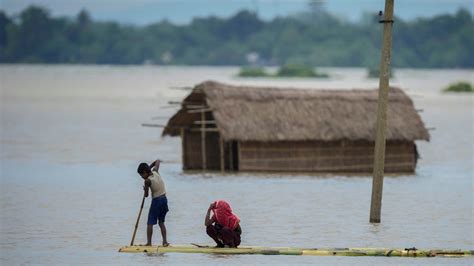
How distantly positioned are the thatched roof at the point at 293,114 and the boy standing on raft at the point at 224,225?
10.7 meters

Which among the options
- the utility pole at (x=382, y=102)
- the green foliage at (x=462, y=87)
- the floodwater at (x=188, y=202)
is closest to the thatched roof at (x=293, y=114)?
the floodwater at (x=188, y=202)

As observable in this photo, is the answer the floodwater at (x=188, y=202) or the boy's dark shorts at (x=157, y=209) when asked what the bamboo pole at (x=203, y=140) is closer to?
the floodwater at (x=188, y=202)

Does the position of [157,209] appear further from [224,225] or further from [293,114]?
[293,114]

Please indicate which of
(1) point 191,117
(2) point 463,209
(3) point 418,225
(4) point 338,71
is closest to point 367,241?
(3) point 418,225

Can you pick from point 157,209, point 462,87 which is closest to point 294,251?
point 157,209

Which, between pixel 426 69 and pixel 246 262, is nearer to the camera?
pixel 246 262

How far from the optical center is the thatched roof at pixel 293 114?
91.1ft

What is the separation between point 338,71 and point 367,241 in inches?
A: 4739

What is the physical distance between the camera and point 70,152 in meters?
36.0

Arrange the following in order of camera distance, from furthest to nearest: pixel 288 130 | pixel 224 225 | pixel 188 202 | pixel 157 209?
1. pixel 288 130
2. pixel 188 202
3. pixel 157 209
4. pixel 224 225

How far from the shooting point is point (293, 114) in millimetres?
28453

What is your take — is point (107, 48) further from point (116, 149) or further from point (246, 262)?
point (246, 262)

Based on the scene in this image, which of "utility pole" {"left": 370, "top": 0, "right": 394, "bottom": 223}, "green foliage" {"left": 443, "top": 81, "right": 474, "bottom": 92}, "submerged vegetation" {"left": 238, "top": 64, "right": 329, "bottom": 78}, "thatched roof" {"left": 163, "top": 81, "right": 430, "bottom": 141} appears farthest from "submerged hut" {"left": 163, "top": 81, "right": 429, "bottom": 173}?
"submerged vegetation" {"left": 238, "top": 64, "right": 329, "bottom": 78}

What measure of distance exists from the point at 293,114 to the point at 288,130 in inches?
24.4
